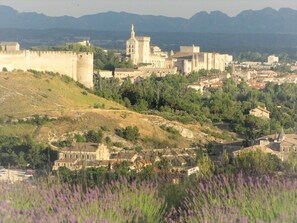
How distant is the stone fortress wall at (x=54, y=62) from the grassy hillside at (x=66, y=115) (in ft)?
1.86

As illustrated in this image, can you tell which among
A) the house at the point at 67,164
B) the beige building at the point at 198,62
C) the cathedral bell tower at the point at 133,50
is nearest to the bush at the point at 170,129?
the house at the point at 67,164

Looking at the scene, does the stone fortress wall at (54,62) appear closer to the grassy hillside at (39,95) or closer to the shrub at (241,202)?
the grassy hillside at (39,95)

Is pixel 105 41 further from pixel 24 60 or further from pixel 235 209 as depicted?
pixel 235 209

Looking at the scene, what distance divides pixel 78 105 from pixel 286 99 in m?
17.7

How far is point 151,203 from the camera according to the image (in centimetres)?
358

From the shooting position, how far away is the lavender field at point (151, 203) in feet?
10.5

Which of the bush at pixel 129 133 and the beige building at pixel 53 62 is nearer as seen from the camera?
the bush at pixel 129 133

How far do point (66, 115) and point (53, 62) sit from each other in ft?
18.0

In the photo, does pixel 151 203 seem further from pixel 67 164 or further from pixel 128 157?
pixel 128 157

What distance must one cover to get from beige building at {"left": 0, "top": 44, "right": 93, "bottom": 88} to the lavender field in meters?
20.4

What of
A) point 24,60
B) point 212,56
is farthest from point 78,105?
point 212,56

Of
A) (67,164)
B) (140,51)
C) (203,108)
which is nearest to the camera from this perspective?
(67,164)

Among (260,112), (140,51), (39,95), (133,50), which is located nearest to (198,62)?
(140,51)

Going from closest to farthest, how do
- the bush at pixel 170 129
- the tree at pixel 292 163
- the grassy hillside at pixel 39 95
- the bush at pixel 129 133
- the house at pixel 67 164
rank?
the tree at pixel 292 163, the house at pixel 67 164, the bush at pixel 129 133, the grassy hillside at pixel 39 95, the bush at pixel 170 129
